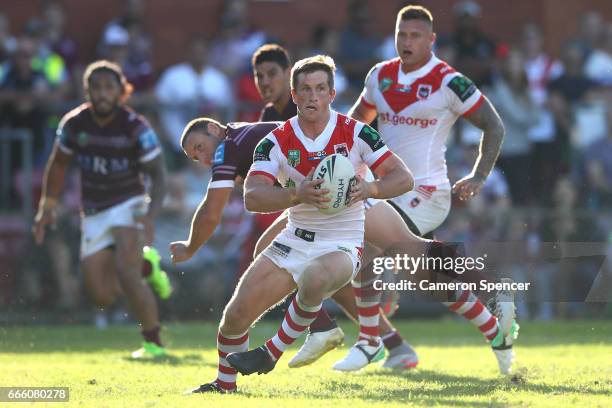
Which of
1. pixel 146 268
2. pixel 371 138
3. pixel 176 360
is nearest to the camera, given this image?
pixel 371 138

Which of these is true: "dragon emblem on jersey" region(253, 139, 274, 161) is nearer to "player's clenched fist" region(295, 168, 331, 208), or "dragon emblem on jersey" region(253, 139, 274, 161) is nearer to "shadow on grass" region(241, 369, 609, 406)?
"player's clenched fist" region(295, 168, 331, 208)

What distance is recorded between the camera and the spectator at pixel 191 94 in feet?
58.5

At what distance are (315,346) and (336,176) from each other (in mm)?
1775

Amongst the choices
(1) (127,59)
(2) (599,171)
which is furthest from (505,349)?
→ (1) (127,59)

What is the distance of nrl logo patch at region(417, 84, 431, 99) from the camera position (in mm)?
10867

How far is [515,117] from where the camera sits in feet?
59.4

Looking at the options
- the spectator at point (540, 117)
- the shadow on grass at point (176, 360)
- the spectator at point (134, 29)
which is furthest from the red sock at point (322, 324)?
the spectator at point (134, 29)

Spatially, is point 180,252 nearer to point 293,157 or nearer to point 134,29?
point 293,157

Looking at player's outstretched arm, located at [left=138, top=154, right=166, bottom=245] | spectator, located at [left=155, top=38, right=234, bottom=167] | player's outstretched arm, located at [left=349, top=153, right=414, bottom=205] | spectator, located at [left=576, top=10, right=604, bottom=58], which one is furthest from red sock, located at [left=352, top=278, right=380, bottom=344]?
spectator, located at [left=576, top=10, right=604, bottom=58]

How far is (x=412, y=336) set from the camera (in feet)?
50.2

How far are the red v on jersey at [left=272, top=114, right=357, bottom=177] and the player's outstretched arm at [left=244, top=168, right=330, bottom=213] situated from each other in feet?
0.50

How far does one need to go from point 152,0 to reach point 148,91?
8.32 feet

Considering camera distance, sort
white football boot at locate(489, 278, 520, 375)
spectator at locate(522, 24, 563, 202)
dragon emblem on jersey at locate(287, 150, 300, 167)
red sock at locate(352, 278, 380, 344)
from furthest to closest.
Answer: spectator at locate(522, 24, 563, 202) < red sock at locate(352, 278, 380, 344) < white football boot at locate(489, 278, 520, 375) < dragon emblem on jersey at locate(287, 150, 300, 167)

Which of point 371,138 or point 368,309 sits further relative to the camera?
point 368,309
